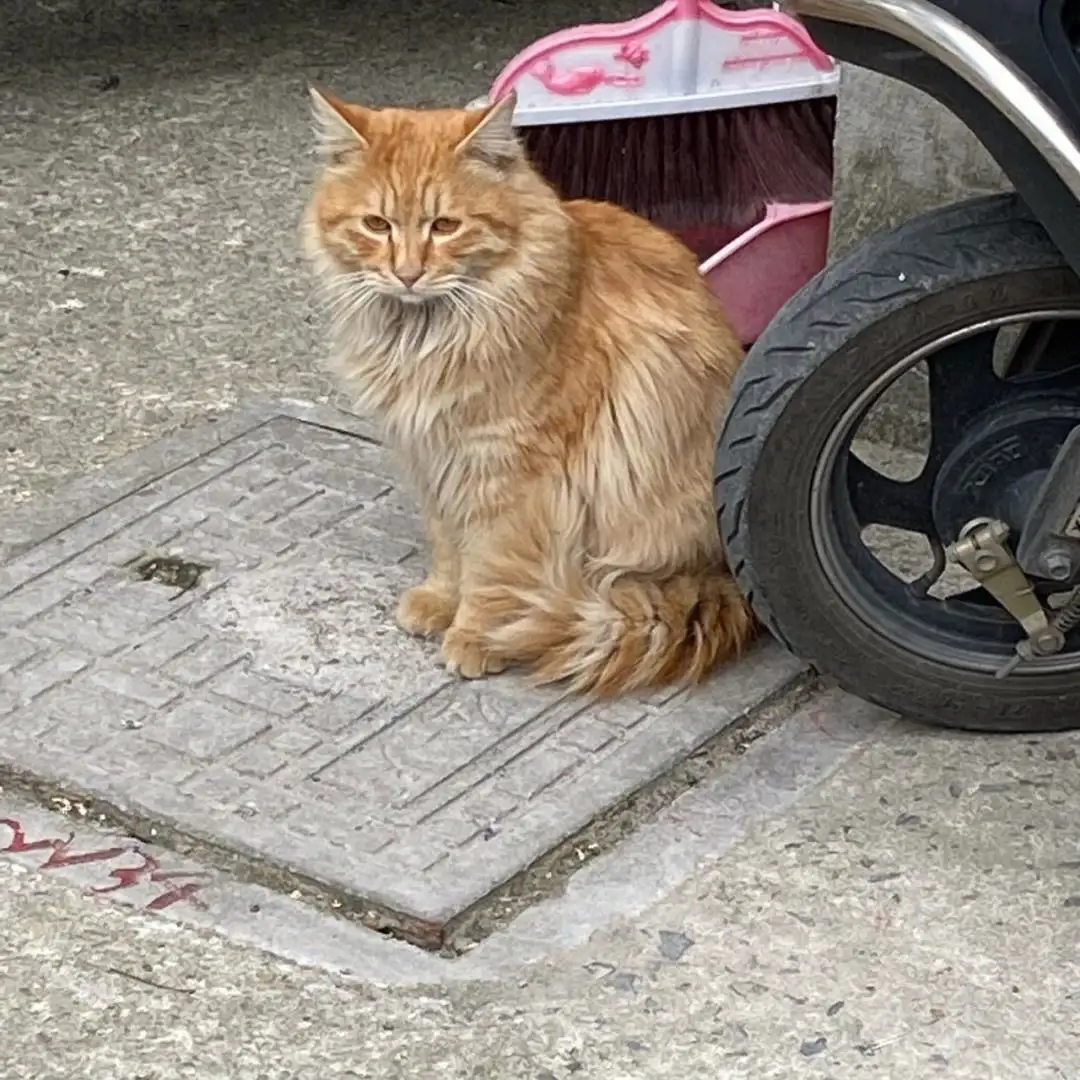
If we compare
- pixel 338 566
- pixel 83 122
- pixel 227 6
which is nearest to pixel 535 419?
pixel 338 566

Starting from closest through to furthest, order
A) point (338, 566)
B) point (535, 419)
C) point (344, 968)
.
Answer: point (344, 968) → point (535, 419) → point (338, 566)

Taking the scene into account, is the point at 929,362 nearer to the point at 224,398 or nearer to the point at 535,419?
the point at 535,419

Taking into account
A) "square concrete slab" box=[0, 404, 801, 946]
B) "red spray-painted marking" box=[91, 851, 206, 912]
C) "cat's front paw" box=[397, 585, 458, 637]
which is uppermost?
"cat's front paw" box=[397, 585, 458, 637]

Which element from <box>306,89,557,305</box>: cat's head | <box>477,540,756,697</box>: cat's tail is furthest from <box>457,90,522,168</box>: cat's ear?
<box>477,540,756,697</box>: cat's tail

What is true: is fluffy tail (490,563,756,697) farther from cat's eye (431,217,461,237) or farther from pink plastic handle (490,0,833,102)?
pink plastic handle (490,0,833,102)

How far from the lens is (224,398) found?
3717 mm

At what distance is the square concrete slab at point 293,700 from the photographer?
2635mm

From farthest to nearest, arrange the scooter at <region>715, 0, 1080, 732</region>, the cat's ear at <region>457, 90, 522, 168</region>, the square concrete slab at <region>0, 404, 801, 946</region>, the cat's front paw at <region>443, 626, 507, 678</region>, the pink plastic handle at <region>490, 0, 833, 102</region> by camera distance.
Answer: the pink plastic handle at <region>490, 0, 833, 102</region> < the cat's front paw at <region>443, 626, 507, 678</region> < the cat's ear at <region>457, 90, 522, 168</region> < the square concrete slab at <region>0, 404, 801, 946</region> < the scooter at <region>715, 0, 1080, 732</region>

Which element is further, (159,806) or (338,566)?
(338,566)

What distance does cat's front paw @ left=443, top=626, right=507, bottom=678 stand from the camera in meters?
2.94

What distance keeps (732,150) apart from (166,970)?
192 cm

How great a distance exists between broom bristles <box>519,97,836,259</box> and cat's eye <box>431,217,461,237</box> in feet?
2.78

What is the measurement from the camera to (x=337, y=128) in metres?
2.91

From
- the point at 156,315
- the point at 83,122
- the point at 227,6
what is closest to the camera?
the point at 156,315
